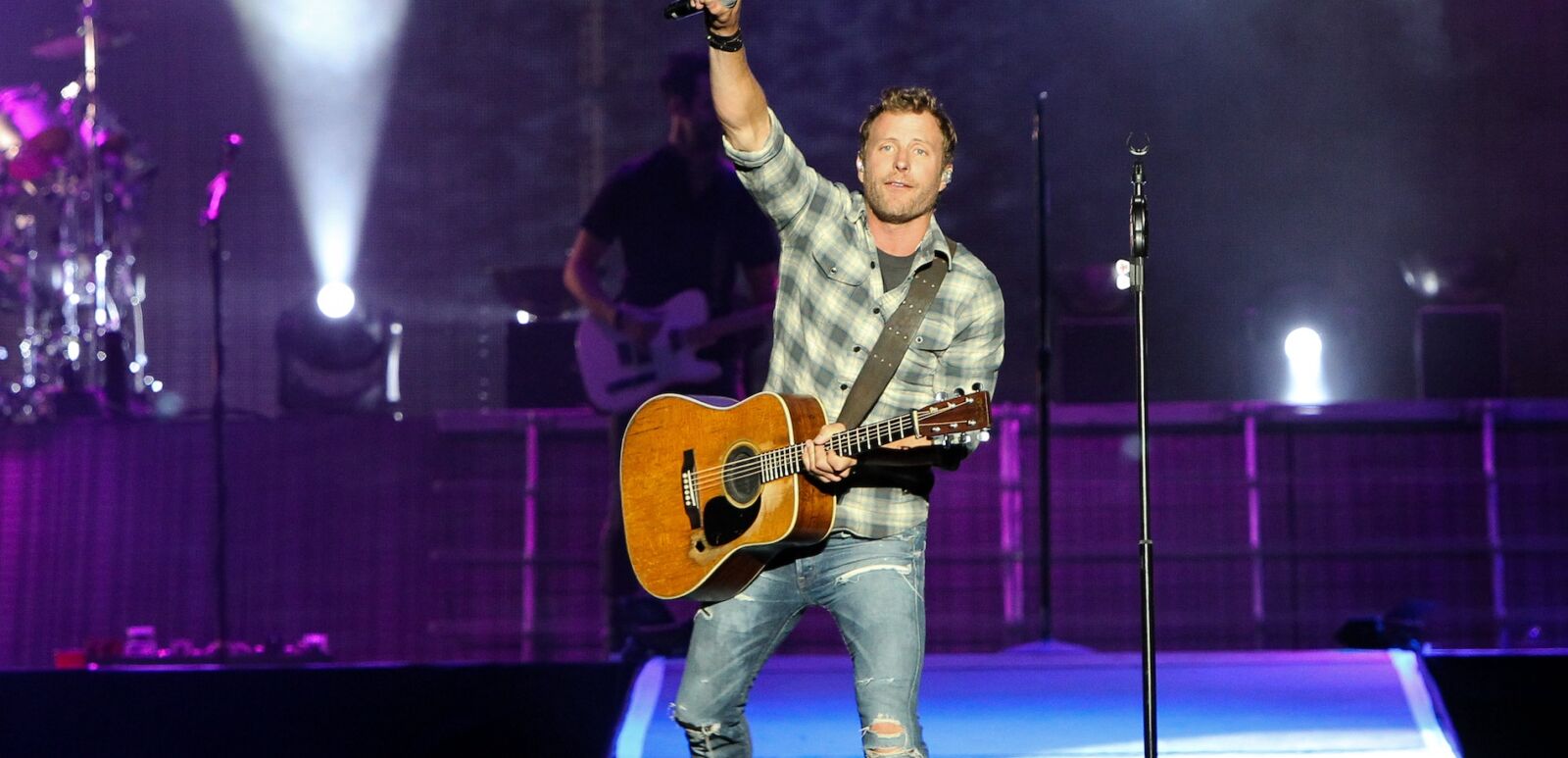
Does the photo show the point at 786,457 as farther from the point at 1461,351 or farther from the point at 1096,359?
the point at 1461,351

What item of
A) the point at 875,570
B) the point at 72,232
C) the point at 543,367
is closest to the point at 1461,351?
the point at 543,367

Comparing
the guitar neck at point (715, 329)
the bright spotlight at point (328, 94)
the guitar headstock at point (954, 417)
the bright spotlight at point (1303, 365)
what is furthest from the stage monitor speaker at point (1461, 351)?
the bright spotlight at point (328, 94)

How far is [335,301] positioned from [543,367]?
1241 millimetres

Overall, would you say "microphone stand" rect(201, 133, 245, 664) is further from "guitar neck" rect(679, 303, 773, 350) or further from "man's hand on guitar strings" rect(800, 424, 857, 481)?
"man's hand on guitar strings" rect(800, 424, 857, 481)

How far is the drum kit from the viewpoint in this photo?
26.6 ft

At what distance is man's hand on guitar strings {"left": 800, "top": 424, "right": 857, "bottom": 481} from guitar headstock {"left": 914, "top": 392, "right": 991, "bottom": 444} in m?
0.18

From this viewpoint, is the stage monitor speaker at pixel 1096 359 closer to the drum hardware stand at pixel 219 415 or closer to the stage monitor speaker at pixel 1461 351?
the stage monitor speaker at pixel 1461 351

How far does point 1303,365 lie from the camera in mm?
8281

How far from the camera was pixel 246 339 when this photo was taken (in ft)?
28.5

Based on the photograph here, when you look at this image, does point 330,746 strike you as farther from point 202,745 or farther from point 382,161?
point 382,161

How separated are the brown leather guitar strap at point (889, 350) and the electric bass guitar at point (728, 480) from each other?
8 cm

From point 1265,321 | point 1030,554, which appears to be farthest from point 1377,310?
point 1030,554

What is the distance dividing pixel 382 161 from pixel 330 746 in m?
4.64

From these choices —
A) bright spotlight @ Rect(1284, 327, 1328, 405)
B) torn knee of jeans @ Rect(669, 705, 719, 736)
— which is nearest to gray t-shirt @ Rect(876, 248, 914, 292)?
torn knee of jeans @ Rect(669, 705, 719, 736)
